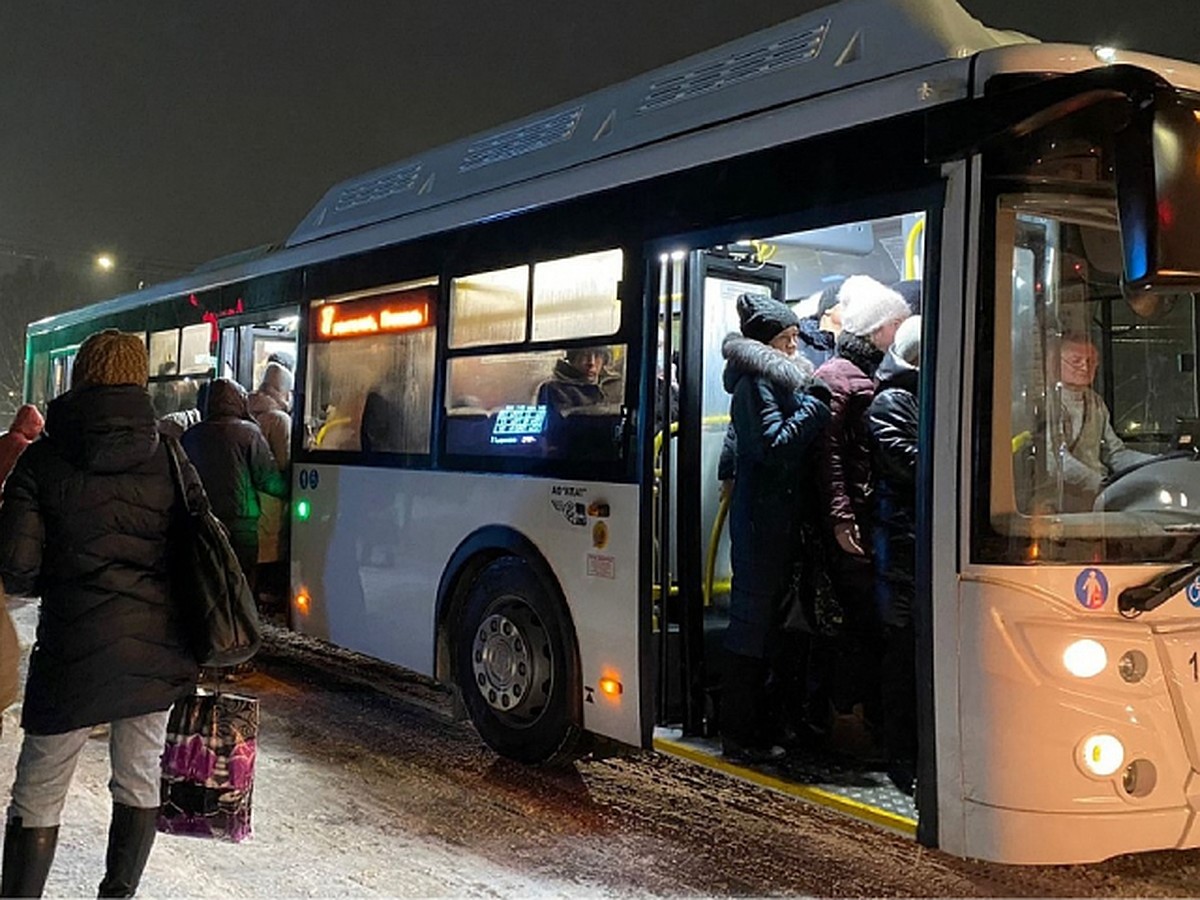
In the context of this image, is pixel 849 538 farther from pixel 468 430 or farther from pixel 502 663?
pixel 468 430

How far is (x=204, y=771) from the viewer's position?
4.10 m

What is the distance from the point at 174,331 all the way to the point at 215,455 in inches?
104

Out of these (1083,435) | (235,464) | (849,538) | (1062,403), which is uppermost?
(1062,403)

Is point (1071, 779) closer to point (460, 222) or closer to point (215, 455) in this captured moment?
point (460, 222)

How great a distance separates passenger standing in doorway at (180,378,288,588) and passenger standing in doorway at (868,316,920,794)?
431cm

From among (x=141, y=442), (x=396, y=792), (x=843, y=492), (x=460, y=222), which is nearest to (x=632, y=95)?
(x=460, y=222)

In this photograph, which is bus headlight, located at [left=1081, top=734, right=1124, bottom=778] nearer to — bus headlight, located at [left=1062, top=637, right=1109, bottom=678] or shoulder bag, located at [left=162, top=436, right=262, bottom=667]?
bus headlight, located at [left=1062, top=637, right=1109, bottom=678]

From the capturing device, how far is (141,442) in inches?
148

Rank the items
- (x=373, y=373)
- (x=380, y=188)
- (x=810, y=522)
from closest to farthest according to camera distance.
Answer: (x=810, y=522)
(x=373, y=373)
(x=380, y=188)

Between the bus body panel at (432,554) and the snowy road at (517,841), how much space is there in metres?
0.46

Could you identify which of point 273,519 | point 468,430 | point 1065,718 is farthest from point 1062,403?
point 273,519

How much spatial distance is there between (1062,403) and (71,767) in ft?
11.5

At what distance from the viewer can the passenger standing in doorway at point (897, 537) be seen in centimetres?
457

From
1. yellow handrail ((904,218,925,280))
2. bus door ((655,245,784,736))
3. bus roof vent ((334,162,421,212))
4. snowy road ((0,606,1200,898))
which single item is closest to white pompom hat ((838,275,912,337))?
yellow handrail ((904,218,925,280))
